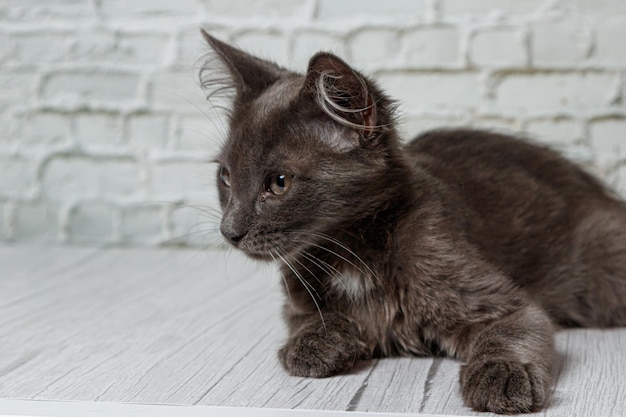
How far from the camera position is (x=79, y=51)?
3043 millimetres

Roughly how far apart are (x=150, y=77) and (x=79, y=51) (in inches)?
11.6

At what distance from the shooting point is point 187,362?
172cm

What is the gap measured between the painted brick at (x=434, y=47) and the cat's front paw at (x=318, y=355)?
1425 mm

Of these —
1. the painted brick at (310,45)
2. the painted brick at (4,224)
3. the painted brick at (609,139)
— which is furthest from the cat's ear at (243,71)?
the painted brick at (4,224)

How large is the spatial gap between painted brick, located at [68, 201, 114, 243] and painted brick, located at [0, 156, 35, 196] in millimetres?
195

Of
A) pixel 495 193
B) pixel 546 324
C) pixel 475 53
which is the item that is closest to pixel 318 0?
pixel 475 53

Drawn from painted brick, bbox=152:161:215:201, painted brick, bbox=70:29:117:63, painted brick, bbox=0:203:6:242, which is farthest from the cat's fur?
painted brick, bbox=0:203:6:242

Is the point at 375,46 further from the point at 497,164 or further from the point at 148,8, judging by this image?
the point at 497,164

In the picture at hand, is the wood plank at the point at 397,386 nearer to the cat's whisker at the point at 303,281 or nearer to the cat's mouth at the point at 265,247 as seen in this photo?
the cat's whisker at the point at 303,281

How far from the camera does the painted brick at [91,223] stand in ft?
10.2

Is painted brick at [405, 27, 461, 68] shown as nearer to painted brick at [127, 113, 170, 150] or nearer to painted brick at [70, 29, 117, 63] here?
painted brick at [127, 113, 170, 150]

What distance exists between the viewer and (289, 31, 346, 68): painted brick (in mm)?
2859

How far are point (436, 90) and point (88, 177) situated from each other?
4.23 ft

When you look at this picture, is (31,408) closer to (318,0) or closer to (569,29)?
(318,0)
